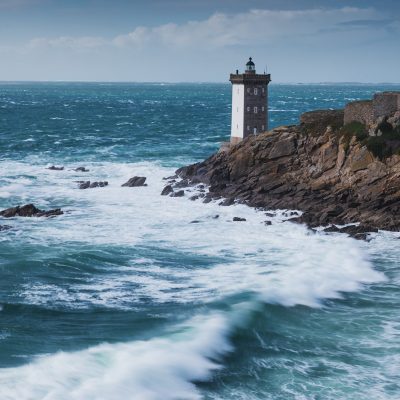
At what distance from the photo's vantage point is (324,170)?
4891 cm

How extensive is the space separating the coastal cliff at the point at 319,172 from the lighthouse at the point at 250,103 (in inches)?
220

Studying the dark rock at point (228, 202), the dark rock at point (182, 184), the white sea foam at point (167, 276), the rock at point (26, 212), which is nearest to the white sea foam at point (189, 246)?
the white sea foam at point (167, 276)

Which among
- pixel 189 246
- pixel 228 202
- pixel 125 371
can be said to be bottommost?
pixel 125 371

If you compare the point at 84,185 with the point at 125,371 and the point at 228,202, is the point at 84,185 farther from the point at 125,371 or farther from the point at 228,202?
the point at 125,371

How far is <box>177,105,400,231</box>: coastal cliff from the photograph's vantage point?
43.5 m

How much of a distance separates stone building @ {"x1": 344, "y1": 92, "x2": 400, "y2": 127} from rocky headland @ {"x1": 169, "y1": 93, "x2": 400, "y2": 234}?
71mm

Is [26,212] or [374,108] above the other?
[374,108]

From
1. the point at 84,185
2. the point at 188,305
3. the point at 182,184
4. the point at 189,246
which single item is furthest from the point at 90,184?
the point at 188,305

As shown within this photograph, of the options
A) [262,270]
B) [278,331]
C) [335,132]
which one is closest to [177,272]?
[262,270]

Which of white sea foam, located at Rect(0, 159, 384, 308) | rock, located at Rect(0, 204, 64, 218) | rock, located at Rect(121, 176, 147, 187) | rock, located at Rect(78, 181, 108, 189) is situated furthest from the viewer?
rock, located at Rect(121, 176, 147, 187)

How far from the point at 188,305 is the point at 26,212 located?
20.4m

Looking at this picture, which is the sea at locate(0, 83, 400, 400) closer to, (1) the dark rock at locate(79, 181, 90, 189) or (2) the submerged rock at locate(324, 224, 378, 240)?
(2) the submerged rock at locate(324, 224, 378, 240)

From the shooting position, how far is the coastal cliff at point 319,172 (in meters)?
43.5

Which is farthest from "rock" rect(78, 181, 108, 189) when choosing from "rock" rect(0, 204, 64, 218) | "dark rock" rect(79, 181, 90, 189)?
"rock" rect(0, 204, 64, 218)
